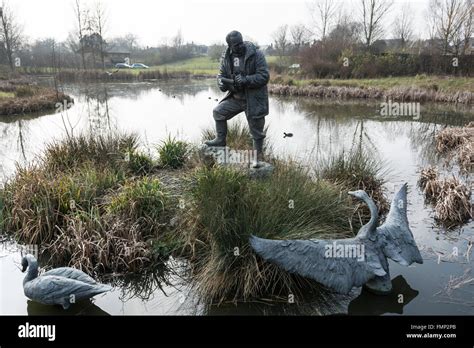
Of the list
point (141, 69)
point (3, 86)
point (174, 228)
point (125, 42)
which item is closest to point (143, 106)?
point (3, 86)

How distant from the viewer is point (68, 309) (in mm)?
3531

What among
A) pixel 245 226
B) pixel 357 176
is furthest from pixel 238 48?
pixel 245 226

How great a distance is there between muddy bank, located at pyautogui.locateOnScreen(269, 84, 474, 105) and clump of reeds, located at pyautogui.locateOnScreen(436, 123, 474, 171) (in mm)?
8080

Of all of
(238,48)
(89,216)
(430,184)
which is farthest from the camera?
(430,184)

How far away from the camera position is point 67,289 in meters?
3.34

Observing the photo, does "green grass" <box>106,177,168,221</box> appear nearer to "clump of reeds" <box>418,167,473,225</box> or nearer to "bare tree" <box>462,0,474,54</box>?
"clump of reeds" <box>418,167,473,225</box>

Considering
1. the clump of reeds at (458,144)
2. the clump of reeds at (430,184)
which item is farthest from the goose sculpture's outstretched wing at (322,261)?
the clump of reeds at (458,144)

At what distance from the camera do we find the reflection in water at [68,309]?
11.5ft

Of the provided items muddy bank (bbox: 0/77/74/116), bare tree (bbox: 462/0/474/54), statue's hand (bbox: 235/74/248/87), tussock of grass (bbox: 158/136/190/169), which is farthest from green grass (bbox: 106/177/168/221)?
bare tree (bbox: 462/0/474/54)

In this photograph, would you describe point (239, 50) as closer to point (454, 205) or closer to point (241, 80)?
point (241, 80)

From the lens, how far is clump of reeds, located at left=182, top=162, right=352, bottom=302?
3.68 m

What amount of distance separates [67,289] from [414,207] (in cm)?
512

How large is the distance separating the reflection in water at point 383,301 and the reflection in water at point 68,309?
2354 millimetres

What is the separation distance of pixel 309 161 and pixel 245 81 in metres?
2.27
